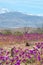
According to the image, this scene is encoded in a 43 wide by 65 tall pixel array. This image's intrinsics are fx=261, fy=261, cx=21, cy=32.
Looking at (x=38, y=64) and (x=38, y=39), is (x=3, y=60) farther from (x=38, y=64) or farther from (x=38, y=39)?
(x=38, y=39)

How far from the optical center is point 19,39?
2414 centimetres

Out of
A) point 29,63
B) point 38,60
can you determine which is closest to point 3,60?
point 38,60

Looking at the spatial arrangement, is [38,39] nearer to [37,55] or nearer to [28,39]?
[28,39]

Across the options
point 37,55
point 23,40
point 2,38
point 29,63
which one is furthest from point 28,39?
point 37,55

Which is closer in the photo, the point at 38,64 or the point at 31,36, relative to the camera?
the point at 38,64

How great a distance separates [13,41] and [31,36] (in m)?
2.16

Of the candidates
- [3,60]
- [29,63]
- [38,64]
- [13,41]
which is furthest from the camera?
[13,41]

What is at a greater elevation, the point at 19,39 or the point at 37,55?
the point at 37,55

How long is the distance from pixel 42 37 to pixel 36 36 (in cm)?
70

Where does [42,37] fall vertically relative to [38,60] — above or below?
below

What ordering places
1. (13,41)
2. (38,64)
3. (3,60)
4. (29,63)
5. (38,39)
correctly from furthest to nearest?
(38,39), (13,41), (29,63), (38,64), (3,60)

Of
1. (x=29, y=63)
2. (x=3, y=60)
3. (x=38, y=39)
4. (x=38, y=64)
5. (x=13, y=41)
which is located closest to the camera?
(x=3, y=60)

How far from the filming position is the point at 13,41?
2306cm

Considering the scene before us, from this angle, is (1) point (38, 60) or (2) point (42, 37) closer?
(1) point (38, 60)
